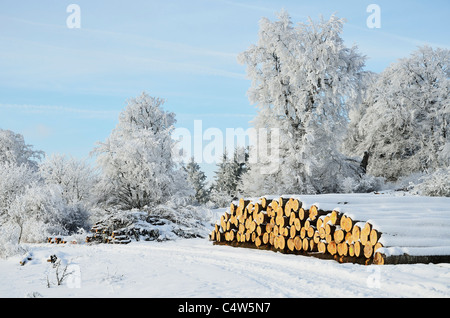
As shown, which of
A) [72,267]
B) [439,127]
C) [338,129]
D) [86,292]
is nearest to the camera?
[86,292]

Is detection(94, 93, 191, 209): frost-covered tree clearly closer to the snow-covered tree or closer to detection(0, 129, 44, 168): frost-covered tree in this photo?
the snow-covered tree

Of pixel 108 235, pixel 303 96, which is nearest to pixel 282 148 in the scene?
pixel 303 96

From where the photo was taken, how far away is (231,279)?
7277 mm

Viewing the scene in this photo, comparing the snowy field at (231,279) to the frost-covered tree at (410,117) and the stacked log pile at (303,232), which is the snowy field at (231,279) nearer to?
the stacked log pile at (303,232)

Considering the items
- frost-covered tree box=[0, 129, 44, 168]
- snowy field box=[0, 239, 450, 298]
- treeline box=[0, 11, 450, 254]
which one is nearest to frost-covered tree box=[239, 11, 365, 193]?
treeline box=[0, 11, 450, 254]

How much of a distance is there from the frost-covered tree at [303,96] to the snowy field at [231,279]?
13109 mm

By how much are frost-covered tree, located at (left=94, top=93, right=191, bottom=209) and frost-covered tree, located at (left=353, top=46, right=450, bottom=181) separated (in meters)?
14.0

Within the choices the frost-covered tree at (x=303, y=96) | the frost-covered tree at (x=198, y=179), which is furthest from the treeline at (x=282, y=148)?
the frost-covered tree at (x=198, y=179)

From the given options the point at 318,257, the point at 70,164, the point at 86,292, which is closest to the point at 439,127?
the point at 318,257

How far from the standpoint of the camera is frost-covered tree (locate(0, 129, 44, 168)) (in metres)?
37.7

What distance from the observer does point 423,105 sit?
92.4 ft
